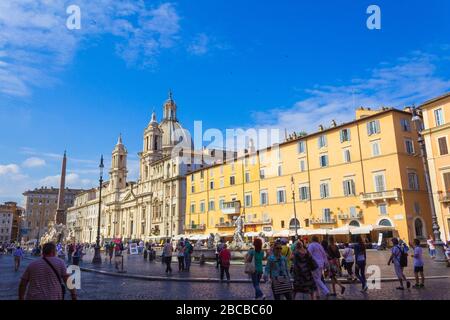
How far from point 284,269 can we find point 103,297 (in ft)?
19.3

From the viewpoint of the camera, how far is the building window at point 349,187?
3594 centimetres

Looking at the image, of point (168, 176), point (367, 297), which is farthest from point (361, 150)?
point (168, 176)

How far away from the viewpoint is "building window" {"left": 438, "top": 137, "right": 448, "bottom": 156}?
3111cm

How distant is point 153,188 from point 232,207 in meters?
29.6

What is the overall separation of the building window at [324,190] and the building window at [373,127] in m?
6.80

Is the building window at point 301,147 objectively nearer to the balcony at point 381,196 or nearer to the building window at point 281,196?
the building window at point 281,196

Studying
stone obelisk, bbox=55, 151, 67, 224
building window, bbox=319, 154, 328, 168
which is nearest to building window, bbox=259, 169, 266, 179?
building window, bbox=319, 154, 328, 168

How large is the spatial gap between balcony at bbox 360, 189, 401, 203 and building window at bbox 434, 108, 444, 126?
6.68 meters

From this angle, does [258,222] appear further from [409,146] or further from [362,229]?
[409,146]

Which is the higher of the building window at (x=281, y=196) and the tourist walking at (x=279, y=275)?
the building window at (x=281, y=196)

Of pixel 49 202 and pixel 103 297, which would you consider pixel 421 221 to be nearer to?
pixel 103 297

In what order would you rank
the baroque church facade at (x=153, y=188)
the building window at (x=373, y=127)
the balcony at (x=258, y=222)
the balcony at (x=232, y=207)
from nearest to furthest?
the building window at (x=373, y=127) < the balcony at (x=258, y=222) < the balcony at (x=232, y=207) < the baroque church facade at (x=153, y=188)

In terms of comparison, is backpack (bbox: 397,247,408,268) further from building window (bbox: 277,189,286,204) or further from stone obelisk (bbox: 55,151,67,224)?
stone obelisk (bbox: 55,151,67,224)

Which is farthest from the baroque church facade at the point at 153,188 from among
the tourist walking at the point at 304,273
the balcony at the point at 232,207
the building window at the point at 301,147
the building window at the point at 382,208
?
the tourist walking at the point at 304,273
